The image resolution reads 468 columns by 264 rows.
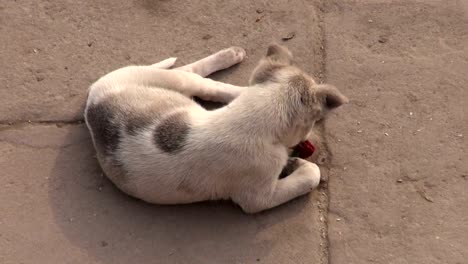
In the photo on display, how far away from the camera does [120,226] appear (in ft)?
14.8

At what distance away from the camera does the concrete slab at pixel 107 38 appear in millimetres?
5203

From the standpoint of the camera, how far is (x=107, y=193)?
4.65 meters

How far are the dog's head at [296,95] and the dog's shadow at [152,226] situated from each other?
705 millimetres

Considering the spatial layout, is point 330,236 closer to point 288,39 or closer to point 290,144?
point 290,144

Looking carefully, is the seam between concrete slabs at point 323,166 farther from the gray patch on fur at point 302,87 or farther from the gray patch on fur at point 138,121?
the gray patch on fur at point 138,121

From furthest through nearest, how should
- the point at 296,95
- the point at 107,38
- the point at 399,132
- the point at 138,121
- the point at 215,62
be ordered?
the point at 107,38
the point at 215,62
the point at 399,132
the point at 138,121
the point at 296,95

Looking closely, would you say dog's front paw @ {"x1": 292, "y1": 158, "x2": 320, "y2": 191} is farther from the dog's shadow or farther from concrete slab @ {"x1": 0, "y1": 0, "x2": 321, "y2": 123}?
concrete slab @ {"x1": 0, "y1": 0, "x2": 321, "y2": 123}

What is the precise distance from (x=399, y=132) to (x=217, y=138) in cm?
154

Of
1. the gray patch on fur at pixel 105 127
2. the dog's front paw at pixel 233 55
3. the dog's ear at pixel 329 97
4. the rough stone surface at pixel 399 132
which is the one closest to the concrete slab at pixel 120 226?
the rough stone surface at pixel 399 132

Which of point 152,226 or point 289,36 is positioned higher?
point 289,36

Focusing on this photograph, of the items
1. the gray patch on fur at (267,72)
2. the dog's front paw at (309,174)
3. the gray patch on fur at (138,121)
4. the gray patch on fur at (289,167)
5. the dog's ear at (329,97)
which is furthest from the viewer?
the gray patch on fur at (289,167)

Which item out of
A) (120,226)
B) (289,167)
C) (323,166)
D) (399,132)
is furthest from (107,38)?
(399,132)

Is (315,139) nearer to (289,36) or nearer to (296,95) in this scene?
(296,95)

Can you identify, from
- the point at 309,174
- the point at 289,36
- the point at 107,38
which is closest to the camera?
the point at 309,174
